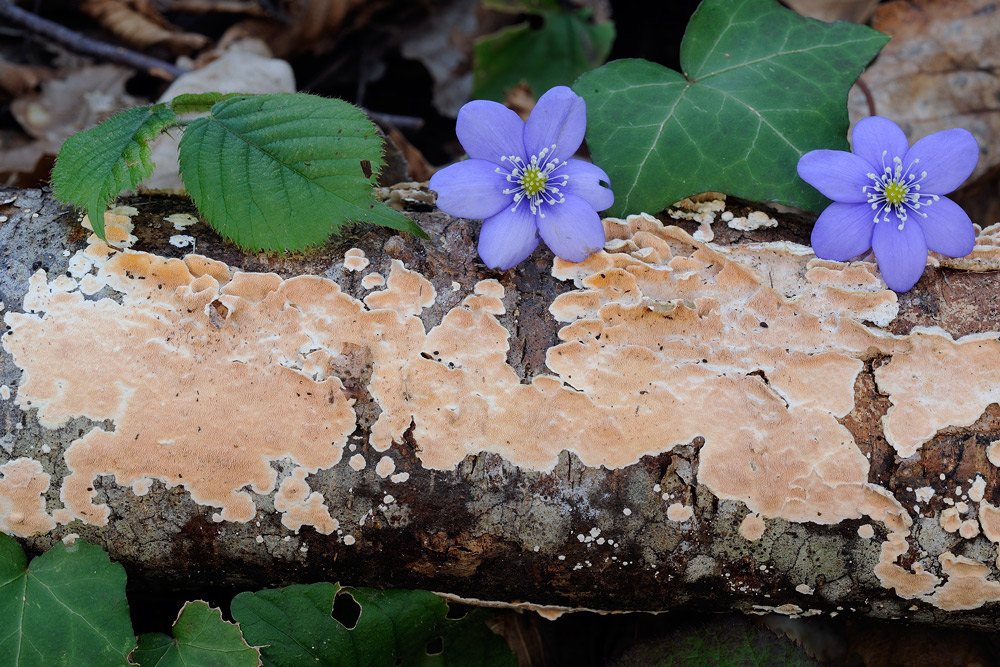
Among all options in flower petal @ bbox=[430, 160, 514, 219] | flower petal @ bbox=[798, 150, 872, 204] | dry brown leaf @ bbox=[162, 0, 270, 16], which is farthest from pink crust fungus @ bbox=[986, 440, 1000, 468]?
dry brown leaf @ bbox=[162, 0, 270, 16]

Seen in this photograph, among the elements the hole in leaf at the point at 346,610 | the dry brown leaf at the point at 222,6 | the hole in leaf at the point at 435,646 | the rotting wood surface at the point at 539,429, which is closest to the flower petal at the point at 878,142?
the rotting wood surface at the point at 539,429

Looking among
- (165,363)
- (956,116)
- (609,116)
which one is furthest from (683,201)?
(956,116)

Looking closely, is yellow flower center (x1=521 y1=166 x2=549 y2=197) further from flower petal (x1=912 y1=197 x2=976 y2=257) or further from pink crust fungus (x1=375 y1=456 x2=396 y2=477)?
flower petal (x1=912 y1=197 x2=976 y2=257)

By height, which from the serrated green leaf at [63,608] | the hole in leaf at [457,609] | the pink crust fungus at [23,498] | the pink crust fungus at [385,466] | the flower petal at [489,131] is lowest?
the hole in leaf at [457,609]

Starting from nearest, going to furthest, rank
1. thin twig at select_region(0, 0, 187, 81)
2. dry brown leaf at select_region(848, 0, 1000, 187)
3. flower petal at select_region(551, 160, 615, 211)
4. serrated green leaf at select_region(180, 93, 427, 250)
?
serrated green leaf at select_region(180, 93, 427, 250) < flower petal at select_region(551, 160, 615, 211) < dry brown leaf at select_region(848, 0, 1000, 187) < thin twig at select_region(0, 0, 187, 81)

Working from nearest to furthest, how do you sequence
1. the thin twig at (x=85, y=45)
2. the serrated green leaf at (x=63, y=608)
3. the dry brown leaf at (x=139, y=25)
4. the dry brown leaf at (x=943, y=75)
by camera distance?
the serrated green leaf at (x=63, y=608) < the dry brown leaf at (x=943, y=75) < the thin twig at (x=85, y=45) < the dry brown leaf at (x=139, y=25)

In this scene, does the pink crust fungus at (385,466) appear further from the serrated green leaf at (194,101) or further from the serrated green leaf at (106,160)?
the serrated green leaf at (194,101)

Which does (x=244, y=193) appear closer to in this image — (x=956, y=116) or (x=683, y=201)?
(x=683, y=201)
